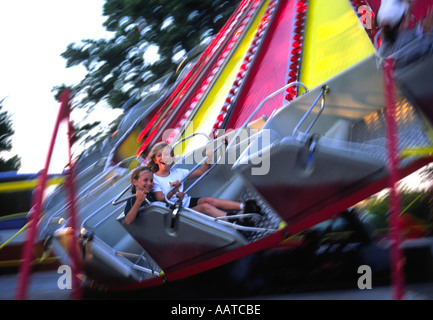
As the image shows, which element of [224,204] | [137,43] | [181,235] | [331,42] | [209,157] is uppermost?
[137,43]

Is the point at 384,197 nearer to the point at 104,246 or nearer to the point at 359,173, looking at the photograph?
the point at 359,173

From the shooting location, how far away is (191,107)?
386 centimetres

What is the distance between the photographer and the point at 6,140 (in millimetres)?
9375

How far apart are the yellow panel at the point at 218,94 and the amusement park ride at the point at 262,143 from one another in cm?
1

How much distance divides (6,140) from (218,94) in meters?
6.61

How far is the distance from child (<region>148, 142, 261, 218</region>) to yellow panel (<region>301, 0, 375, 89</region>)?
95 centimetres

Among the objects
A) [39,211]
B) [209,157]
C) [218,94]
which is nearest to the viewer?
[39,211]

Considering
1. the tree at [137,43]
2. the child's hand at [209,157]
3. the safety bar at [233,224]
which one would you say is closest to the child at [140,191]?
the safety bar at [233,224]

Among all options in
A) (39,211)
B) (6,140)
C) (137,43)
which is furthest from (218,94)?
(6,140)

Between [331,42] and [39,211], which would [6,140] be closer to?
[331,42]

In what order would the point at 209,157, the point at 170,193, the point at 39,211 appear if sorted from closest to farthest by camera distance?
the point at 39,211 → the point at 170,193 → the point at 209,157

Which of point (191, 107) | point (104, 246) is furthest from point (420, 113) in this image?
point (191, 107)
